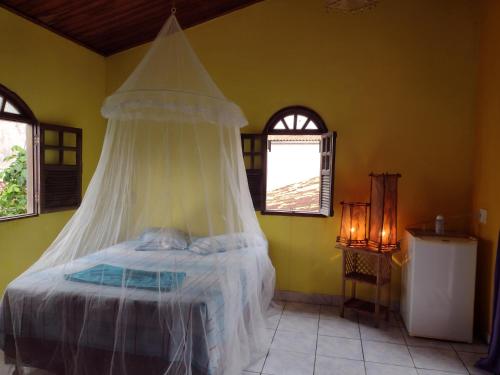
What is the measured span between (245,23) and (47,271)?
3.06 metres

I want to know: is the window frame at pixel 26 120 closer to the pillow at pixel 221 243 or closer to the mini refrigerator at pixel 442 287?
the pillow at pixel 221 243

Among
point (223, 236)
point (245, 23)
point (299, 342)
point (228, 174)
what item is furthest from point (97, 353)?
point (245, 23)

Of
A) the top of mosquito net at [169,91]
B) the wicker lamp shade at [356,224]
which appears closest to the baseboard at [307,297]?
the wicker lamp shade at [356,224]

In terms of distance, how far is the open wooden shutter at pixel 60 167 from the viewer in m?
3.44

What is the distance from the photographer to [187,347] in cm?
215

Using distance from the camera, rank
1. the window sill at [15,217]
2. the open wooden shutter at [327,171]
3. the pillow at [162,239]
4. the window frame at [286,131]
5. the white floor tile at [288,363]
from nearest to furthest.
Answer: the pillow at [162,239] < the white floor tile at [288,363] < the window sill at [15,217] < the open wooden shutter at [327,171] < the window frame at [286,131]

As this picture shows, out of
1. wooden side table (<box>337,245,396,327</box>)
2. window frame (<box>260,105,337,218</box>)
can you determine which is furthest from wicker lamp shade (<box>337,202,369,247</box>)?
window frame (<box>260,105,337,218</box>)

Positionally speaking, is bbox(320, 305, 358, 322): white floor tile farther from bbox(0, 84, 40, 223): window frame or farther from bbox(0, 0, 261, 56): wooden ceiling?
bbox(0, 0, 261, 56): wooden ceiling

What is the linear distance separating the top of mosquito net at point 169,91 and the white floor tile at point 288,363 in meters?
1.81

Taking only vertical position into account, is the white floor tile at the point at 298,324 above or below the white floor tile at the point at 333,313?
below

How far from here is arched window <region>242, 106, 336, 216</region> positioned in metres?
3.85

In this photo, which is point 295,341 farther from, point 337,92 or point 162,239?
point 337,92

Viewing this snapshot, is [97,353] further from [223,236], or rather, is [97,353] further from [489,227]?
[489,227]

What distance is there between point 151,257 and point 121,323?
581 millimetres
